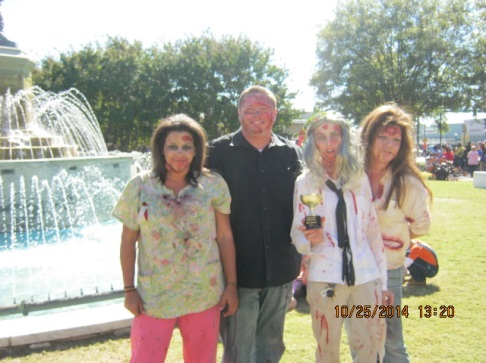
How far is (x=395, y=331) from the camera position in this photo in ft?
9.77

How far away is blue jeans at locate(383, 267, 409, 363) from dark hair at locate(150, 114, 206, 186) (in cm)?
147

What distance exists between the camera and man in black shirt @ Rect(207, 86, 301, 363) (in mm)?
2826

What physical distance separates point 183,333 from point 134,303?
349 millimetres

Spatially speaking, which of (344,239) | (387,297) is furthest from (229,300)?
(387,297)

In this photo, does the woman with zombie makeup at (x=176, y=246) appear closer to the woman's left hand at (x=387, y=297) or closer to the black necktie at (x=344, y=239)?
the black necktie at (x=344, y=239)

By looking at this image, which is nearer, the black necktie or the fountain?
the black necktie

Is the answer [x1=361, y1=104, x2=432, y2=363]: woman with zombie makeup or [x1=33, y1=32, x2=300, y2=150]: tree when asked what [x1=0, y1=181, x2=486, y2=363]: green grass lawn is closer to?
[x1=361, y1=104, x2=432, y2=363]: woman with zombie makeup

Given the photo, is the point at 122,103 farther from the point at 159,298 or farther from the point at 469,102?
the point at 159,298

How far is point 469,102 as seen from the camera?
1220 inches

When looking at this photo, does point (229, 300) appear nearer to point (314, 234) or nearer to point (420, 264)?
point (314, 234)

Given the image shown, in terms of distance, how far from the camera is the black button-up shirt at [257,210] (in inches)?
111

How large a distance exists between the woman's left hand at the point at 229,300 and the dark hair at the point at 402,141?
1.16 m
